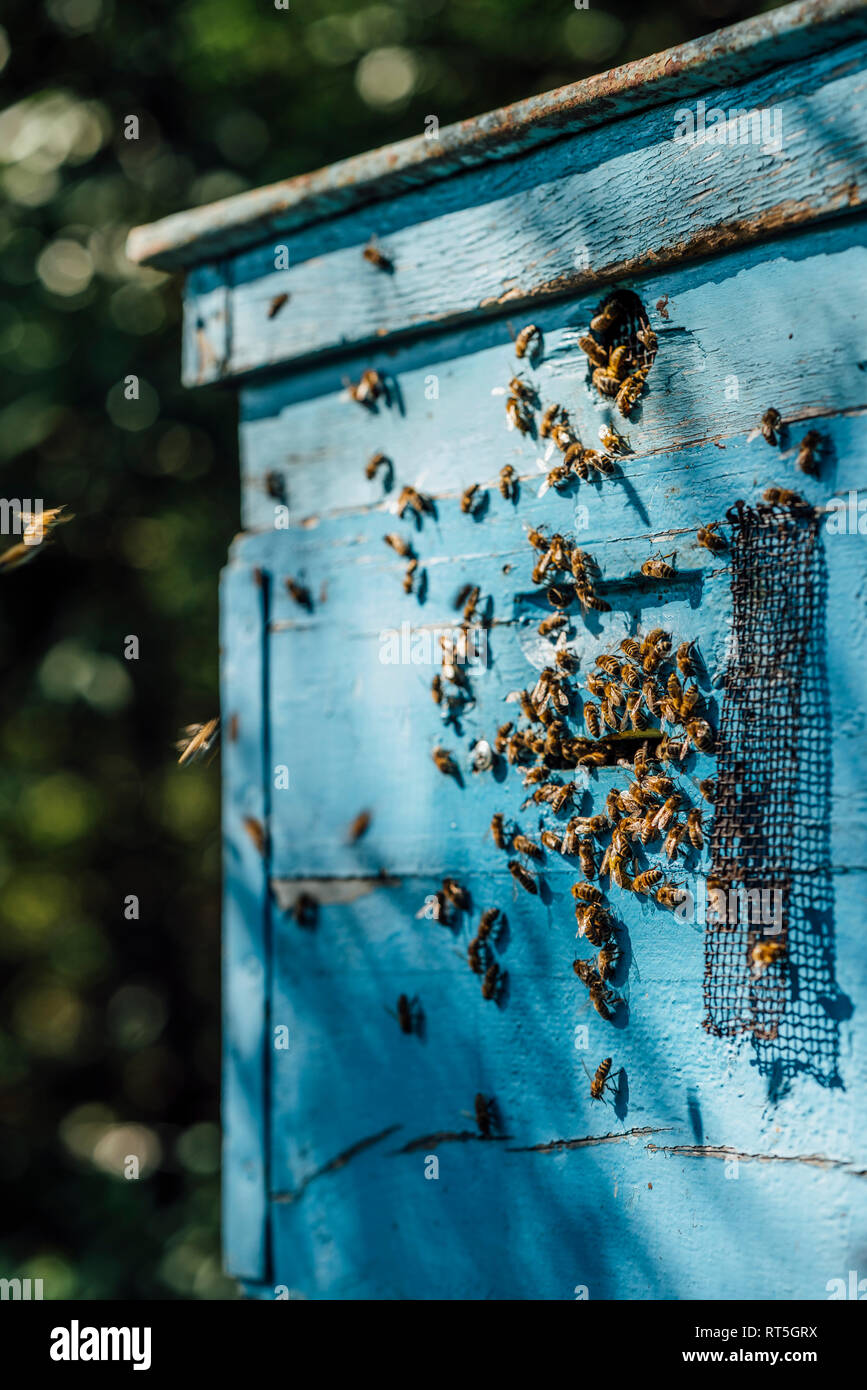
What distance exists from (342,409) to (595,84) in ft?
2.39

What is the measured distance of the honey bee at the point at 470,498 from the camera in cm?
192

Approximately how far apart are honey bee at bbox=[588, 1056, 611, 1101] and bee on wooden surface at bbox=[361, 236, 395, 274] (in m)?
1.45

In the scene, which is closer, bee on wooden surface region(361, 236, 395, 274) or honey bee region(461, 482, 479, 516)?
honey bee region(461, 482, 479, 516)

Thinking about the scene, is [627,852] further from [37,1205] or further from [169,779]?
[37,1205]

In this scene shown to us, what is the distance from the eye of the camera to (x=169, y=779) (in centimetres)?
512

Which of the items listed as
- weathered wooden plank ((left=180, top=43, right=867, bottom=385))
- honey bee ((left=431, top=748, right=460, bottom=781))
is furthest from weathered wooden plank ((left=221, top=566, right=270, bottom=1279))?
weathered wooden plank ((left=180, top=43, right=867, bottom=385))

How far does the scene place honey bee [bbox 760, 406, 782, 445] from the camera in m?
1.57

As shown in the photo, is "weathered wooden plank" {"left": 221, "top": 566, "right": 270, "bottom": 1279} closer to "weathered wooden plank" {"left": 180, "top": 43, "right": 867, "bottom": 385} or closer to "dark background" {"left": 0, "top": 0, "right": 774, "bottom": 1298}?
"weathered wooden plank" {"left": 180, "top": 43, "right": 867, "bottom": 385}

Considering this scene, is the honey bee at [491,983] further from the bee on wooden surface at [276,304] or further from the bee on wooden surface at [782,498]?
the bee on wooden surface at [276,304]

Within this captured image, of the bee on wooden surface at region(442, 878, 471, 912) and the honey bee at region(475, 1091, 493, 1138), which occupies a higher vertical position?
the bee on wooden surface at region(442, 878, 471, 912)

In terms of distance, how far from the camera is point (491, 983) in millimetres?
1854

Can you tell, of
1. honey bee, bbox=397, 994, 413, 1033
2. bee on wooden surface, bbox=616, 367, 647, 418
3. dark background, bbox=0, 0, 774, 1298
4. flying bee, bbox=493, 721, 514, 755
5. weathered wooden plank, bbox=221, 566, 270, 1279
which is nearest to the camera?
bee on wooden surface, bbox=616, 367, 647, 418

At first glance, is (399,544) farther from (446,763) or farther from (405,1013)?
(405,1013)

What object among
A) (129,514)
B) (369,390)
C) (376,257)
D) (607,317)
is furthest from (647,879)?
(129,514)
